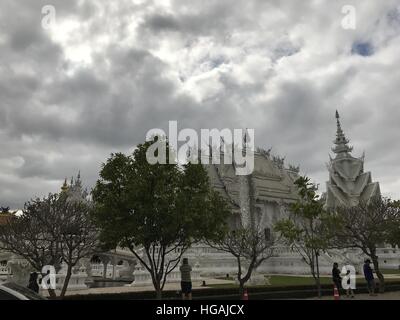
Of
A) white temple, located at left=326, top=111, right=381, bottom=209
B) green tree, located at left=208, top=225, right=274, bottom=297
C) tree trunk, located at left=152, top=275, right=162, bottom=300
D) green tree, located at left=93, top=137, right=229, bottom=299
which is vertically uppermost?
white temple, located at left=326, top=111, right=381, bottom=209

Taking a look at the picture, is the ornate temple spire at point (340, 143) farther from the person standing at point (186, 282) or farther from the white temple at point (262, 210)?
the person standing at point (186, 282)

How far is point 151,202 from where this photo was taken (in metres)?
15.5

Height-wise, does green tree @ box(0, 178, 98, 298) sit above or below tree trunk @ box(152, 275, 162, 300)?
above

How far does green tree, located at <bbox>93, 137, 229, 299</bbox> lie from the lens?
15.4 meters

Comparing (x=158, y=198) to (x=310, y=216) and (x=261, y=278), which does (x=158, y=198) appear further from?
(x=261, y=278)

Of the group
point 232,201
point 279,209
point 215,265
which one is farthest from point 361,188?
point 215,265

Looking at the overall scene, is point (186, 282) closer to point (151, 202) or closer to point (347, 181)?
point (151, 202)

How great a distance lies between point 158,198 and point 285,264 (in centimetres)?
2951

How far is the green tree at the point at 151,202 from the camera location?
1538 cm

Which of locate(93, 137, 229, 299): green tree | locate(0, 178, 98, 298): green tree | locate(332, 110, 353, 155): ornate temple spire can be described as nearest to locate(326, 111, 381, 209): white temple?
locate(332, 110, 353, 155): ornate temple spire

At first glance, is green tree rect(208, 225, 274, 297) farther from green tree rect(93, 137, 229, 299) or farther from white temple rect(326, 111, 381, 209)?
white temple rect(326, 111, 381, 209)

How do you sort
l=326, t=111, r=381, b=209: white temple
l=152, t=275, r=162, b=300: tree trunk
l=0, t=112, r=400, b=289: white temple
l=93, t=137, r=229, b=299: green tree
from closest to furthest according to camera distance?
l=93, t=137, r=229, b=299: green tree → l=152, t=275, r=162, b=300: tree trunk → l=0, t=112, r=400, b=289: white temple → l=326, t=111, r=381, b=209: white temple

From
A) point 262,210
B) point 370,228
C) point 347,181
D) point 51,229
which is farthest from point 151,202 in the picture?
point 347,181
